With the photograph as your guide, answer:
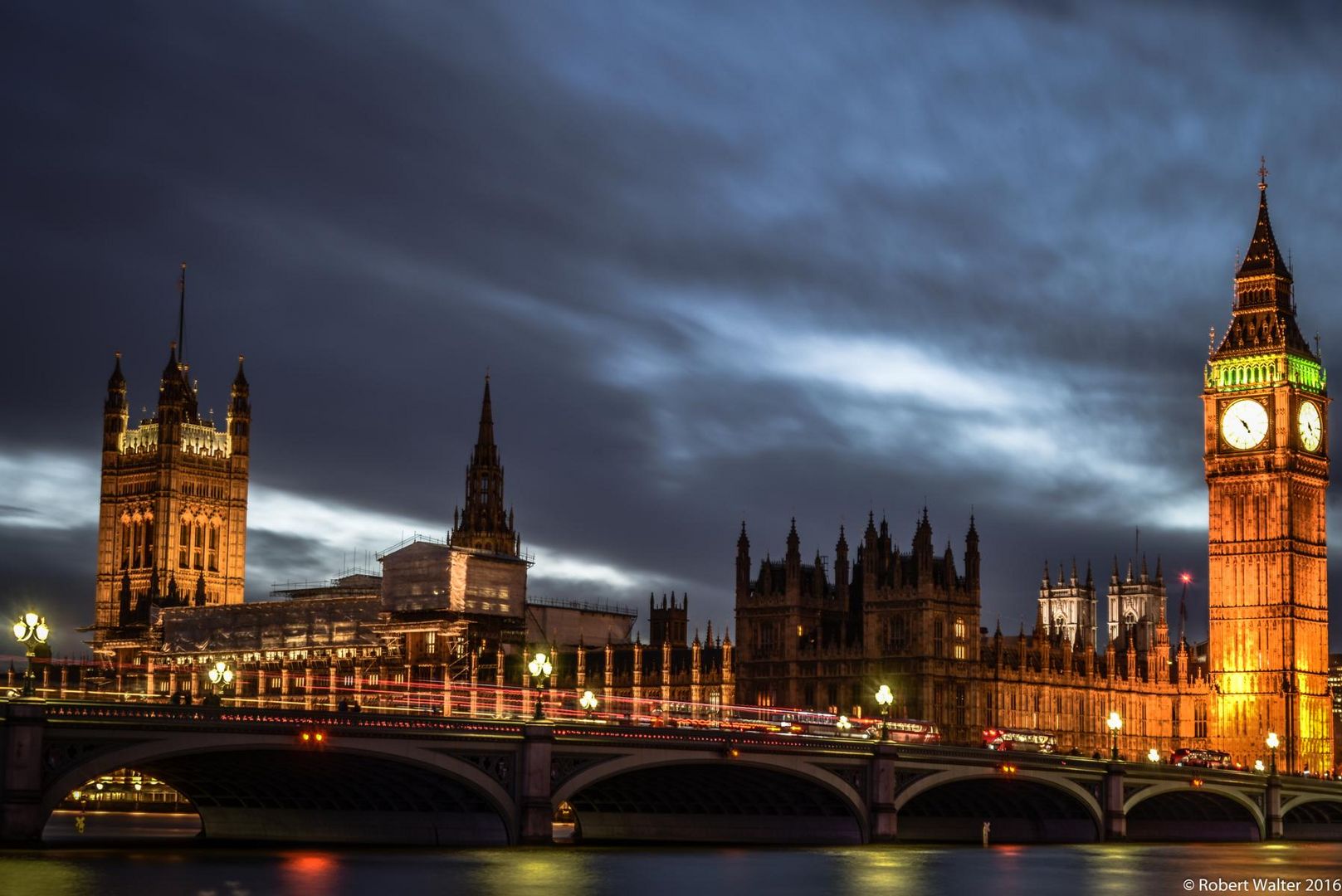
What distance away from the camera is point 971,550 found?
508ft

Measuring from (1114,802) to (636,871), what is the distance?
42.5m

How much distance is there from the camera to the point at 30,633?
77062mm

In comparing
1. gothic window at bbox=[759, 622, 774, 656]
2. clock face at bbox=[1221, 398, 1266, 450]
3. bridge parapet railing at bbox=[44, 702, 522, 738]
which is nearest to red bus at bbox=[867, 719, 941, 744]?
gothic window at bbox=[759, 622, 774, 656]

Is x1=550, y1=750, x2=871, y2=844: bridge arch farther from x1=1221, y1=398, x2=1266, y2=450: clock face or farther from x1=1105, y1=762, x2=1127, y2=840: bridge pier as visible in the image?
x1=1221, y1=398, x2=1266, y2=450: clock face

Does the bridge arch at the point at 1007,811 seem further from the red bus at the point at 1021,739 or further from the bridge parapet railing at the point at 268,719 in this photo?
the bridge parapet railing at the point at 268,719

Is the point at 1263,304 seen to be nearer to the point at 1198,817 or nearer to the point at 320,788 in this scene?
the point at 1198,817

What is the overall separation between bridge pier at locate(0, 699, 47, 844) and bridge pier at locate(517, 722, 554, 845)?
2053 cm

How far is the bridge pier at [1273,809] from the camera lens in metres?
128

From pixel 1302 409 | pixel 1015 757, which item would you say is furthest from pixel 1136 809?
pixel 1302 409

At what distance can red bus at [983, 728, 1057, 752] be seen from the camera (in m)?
140

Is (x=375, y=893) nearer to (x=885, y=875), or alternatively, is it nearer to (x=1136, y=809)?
(x=885, y=875)

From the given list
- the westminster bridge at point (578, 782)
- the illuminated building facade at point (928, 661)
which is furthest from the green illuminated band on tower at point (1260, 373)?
the westminster bridge at point (578, 782)

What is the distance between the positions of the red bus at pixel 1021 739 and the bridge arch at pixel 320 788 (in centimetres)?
4758

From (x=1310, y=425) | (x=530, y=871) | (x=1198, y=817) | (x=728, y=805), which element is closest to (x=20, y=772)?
(x=530, y=871)
